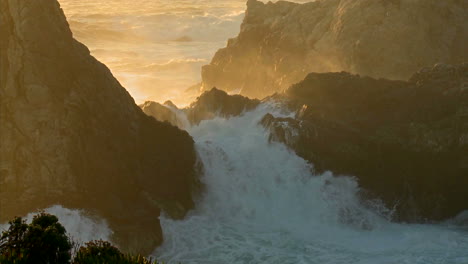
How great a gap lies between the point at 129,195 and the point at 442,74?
28.5 metres

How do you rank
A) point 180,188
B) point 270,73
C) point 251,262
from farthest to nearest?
point 270,73 → point 180,188 → point 251,262

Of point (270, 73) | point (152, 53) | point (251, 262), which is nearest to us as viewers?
point (251, 262)

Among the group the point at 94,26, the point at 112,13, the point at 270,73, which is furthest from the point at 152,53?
the point at 270,73

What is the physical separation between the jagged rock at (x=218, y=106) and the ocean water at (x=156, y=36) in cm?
2777

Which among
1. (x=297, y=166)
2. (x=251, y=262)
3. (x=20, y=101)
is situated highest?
(x=20, y=101)

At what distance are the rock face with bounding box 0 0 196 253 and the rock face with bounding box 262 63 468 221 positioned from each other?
42.8ft

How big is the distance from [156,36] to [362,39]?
288 ft

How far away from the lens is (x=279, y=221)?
5197cm

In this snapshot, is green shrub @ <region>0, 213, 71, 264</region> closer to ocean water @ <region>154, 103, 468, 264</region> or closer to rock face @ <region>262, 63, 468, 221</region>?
ocean water @ <region>154, 103, 468, 264</region>

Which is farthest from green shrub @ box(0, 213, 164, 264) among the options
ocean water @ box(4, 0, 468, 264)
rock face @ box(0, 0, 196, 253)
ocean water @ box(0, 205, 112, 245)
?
rock face @ box(0, 0, 196, 253)

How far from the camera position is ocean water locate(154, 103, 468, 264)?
4606 cm

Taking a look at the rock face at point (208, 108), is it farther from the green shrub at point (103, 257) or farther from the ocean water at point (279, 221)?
the green shrub at point (103, 257)

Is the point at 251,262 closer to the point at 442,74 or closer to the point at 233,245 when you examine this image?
the point at 233,245

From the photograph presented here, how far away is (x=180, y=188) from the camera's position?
5228cm
